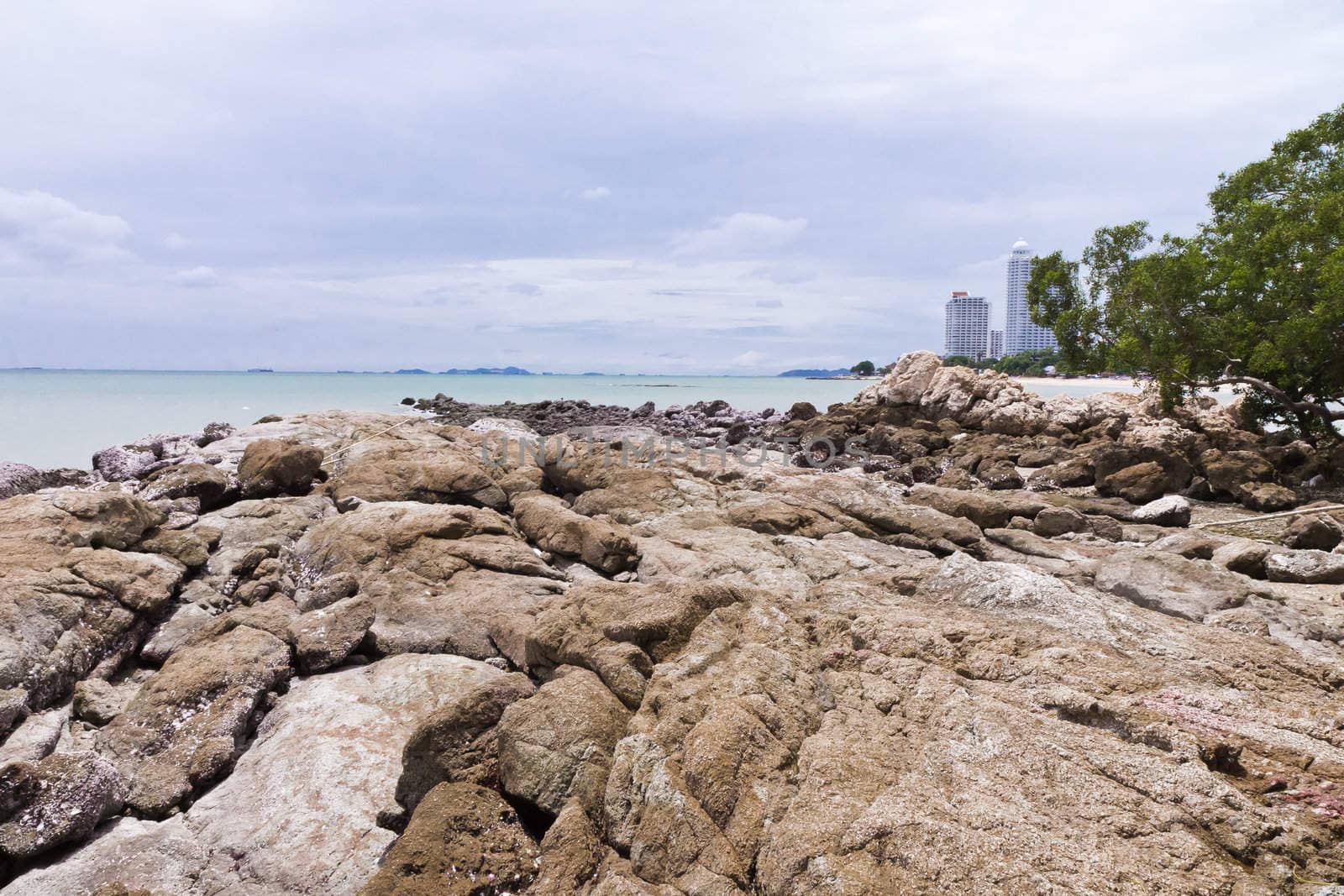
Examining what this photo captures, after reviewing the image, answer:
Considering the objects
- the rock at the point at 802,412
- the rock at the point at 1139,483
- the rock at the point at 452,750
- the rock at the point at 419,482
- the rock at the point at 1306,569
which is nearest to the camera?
the rock at the point at 452,750

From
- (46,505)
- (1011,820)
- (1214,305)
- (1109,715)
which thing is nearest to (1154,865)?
(1011,820)

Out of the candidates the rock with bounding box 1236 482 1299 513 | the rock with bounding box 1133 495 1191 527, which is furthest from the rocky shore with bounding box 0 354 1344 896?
the rock with bounding box 1236 482 1299 513

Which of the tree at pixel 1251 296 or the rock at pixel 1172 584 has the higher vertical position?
the tree at pixel 1251 296

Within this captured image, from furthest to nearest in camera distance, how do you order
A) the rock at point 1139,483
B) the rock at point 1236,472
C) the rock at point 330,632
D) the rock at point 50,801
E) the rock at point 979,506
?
the rock at point 1236,472 → the rock at point 1139,483 → the rock at point 979,506 → the rock at point 330,632 → the rock at point 50,801

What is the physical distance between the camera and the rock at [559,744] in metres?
4.98

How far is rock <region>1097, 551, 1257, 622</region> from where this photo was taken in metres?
8.42

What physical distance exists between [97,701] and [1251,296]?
30145mm

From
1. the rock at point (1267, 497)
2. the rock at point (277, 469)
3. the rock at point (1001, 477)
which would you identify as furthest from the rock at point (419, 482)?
the rock at point (1267, 497)

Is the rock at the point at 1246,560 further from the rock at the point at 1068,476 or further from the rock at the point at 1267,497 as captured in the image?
the rock at the point at 1068,476

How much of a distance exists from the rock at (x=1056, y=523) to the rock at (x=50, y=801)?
45.8 ft

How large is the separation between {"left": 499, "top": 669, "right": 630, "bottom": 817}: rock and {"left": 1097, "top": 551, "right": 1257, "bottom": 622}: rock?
684 cm

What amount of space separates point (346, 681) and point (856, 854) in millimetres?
5366

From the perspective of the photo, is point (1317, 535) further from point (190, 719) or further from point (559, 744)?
point (190, 719)

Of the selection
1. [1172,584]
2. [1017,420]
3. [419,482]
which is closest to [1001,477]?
[1017,420]
